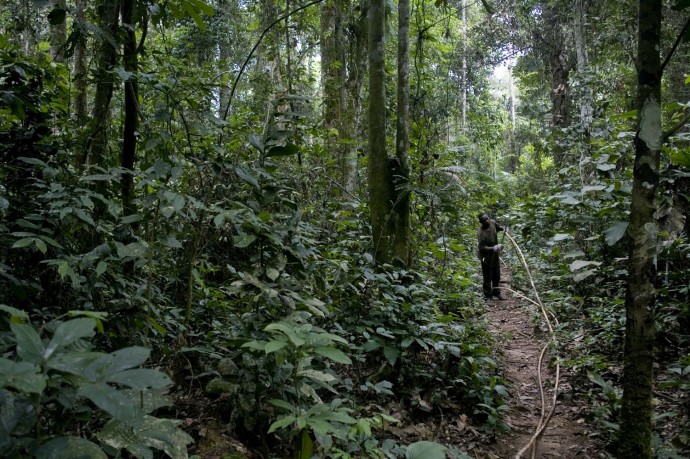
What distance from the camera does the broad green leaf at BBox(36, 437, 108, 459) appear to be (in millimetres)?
1411

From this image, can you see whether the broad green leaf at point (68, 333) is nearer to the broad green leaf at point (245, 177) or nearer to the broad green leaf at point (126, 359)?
the broad green leaf at point (126, 359)

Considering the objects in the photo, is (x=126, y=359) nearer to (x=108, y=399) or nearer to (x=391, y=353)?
(x=108, y=399)

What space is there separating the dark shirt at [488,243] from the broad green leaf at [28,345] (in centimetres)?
859

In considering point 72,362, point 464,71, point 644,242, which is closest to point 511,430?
point 644,242

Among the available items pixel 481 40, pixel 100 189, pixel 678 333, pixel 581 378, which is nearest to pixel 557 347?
pixel 581 378

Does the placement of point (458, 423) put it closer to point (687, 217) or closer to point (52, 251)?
point (687, 217)

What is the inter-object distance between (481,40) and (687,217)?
47.2ft

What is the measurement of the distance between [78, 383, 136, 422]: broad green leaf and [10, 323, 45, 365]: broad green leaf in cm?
18

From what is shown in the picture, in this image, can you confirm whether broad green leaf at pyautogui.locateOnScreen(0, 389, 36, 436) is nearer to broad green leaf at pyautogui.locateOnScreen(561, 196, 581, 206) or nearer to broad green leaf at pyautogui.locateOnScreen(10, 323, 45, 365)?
broad green leaf at pyautogui.locateOnScreen(10, 323, 45, 365)

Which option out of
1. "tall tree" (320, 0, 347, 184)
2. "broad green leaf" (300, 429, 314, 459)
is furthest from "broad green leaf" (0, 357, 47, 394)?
"tall tree" (320, 0, 347, 184)

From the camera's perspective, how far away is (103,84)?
3783 millimetres

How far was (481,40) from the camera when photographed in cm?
1697

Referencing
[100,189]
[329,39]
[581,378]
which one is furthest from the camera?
[329,39]

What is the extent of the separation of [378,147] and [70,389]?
3992 millimetres
